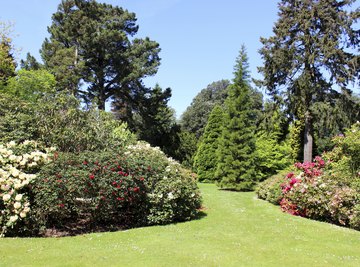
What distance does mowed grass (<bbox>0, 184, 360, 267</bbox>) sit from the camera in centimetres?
541

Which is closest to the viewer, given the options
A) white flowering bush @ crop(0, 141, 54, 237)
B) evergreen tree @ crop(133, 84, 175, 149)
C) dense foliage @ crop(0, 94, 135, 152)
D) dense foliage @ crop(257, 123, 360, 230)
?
white flowering bush @ crop(0, 141, 54, 237)

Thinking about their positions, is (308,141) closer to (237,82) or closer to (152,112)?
(237,82)

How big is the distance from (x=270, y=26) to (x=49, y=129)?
675 inches

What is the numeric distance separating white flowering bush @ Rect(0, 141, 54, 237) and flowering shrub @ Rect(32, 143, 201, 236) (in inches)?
10.7

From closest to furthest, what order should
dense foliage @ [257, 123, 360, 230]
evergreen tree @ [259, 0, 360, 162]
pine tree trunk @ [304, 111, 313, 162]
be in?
1. dense foliage @ [257, 123, 360, 230]
2. evergreen tree @ [259, 0, 360, 162]
3. pine tree trunk @ [304, 111, 313, 162]

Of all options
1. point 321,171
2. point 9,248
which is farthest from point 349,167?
point 9,248

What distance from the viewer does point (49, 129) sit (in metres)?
10.7

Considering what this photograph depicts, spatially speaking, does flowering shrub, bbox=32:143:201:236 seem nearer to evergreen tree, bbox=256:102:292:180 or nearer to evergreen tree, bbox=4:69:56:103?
evergreen tree, bbox=256:102:292:180

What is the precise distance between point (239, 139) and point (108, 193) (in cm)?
1049

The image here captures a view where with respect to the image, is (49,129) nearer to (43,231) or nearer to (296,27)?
(43,231)

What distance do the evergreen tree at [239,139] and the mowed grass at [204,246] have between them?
7523mm

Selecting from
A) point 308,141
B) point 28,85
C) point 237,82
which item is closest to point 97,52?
point 28,85

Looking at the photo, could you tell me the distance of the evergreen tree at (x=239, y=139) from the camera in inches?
640

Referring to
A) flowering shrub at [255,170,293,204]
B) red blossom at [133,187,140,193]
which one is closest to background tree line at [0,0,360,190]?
flowering shrub at [255,170,293,204]
